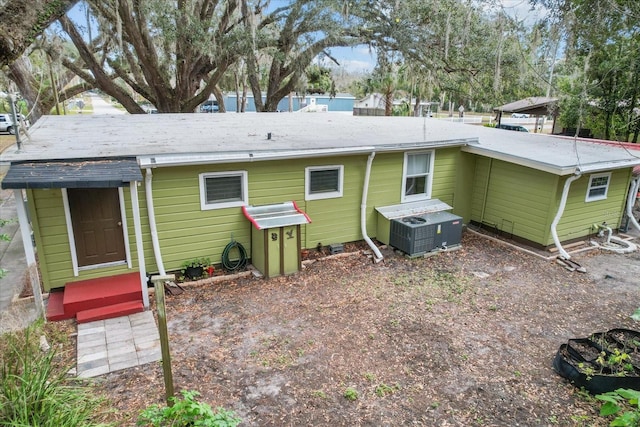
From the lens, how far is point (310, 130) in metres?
9.84

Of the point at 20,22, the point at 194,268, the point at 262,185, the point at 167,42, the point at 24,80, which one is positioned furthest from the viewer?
the point at 24,80

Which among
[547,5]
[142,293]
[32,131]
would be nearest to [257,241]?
[142,293]

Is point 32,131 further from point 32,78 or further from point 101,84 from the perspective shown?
point 32,78

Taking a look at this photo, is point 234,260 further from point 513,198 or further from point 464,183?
point 513,198

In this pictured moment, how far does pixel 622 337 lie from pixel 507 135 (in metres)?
8.17

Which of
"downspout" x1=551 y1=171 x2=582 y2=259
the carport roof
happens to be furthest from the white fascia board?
the carport roof

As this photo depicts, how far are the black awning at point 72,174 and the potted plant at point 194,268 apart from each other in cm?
217

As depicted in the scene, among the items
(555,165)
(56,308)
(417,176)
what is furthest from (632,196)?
(56,308)

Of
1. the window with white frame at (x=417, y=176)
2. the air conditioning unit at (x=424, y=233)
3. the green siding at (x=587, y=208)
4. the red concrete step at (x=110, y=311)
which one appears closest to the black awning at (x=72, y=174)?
the red concrete step at (x=110, y=311)

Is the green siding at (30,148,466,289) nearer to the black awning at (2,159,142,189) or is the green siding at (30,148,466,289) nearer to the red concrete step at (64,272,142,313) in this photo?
the red concrete step at (64,272,142,313)

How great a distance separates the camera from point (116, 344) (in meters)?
5.22

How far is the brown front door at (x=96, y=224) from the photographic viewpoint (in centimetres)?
631

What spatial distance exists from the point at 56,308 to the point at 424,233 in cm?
681

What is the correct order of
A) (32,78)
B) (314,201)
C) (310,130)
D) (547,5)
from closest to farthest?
(547,5) < (314,201) < (310,130) < (32,78)
